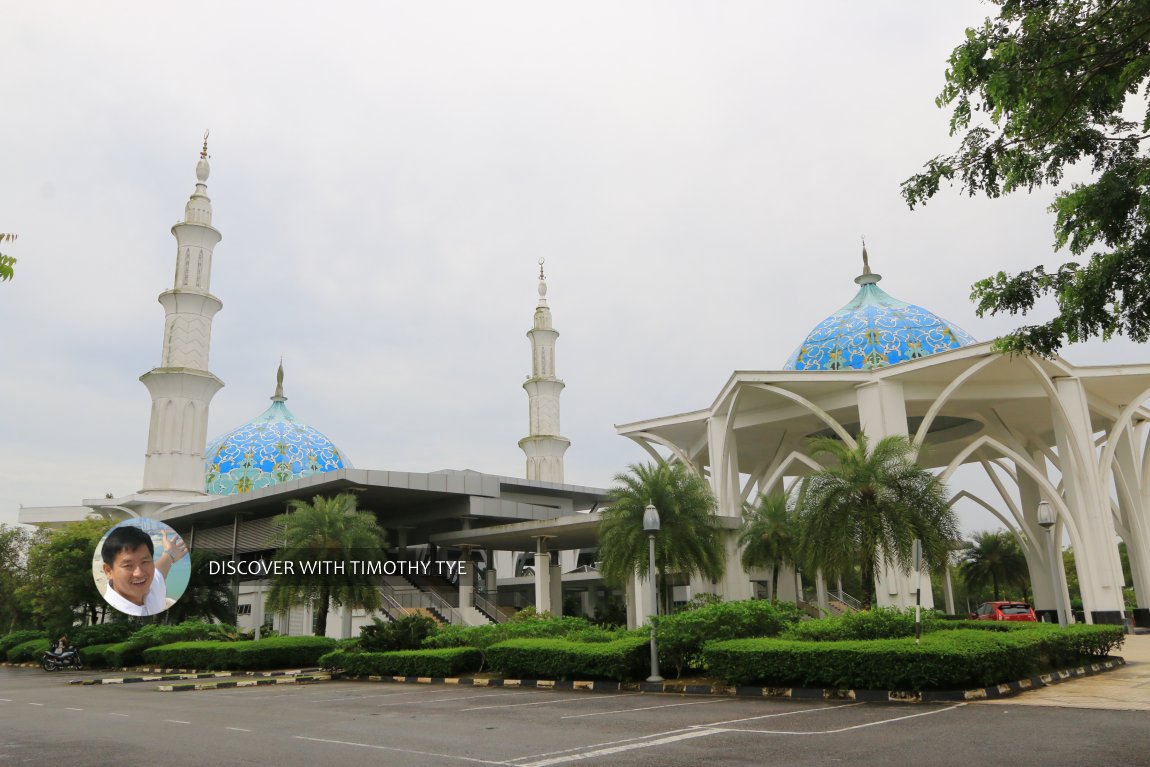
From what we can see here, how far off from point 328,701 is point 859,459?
1345cm

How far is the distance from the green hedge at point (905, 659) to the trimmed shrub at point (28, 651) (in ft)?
114

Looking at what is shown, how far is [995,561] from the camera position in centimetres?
5469

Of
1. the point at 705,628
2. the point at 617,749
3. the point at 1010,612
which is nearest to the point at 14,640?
the point at 705,628

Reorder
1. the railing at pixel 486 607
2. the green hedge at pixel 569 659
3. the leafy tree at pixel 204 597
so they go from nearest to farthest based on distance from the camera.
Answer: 1. the green hedge at pixel 569 659
2. the railing at pixel 486 607
3. the leafy tree at pixel 204 597

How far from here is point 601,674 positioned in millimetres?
17250

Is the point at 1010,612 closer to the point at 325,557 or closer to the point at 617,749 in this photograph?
the point at 325,557

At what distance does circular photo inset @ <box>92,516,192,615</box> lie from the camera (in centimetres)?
3303

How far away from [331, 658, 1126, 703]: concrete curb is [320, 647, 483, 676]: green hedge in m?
0.51

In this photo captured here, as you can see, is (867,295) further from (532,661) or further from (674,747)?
(674,747)

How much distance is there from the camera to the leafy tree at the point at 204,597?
133 ft

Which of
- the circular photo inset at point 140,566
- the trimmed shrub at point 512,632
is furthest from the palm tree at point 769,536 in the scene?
the circular photo inset at point 140,566

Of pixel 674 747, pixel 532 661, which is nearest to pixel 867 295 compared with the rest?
pixel 532 661

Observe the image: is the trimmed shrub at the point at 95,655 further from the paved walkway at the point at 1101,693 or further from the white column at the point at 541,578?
the paved walkway at the point at 1101,693

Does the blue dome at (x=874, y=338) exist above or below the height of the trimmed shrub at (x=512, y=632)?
above
